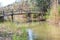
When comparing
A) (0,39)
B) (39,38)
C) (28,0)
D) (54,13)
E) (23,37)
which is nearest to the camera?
(23,37)

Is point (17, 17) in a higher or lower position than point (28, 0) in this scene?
lower

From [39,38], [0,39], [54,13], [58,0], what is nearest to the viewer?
[0,39]

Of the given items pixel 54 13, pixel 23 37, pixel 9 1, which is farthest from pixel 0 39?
pixel 9 1

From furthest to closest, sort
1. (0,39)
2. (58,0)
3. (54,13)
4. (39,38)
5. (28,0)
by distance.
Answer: (28,0), (58,0), (54,13), (39,38), (0,39)

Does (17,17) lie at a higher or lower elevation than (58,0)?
lower

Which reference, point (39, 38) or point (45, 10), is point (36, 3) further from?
point (39, 38)

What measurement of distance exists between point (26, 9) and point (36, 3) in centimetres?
81

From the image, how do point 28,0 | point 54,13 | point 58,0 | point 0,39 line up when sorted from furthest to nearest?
point 28,0, point 58,0, point 54,13, point 0,39

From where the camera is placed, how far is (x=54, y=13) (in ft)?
37.7

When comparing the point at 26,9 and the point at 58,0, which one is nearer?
the point at 58,0

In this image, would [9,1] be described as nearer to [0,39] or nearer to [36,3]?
[36,3]

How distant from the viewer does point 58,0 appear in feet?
43.7

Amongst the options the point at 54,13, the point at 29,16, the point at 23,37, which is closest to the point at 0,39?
the point at 23,37

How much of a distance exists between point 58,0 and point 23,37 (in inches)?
303
